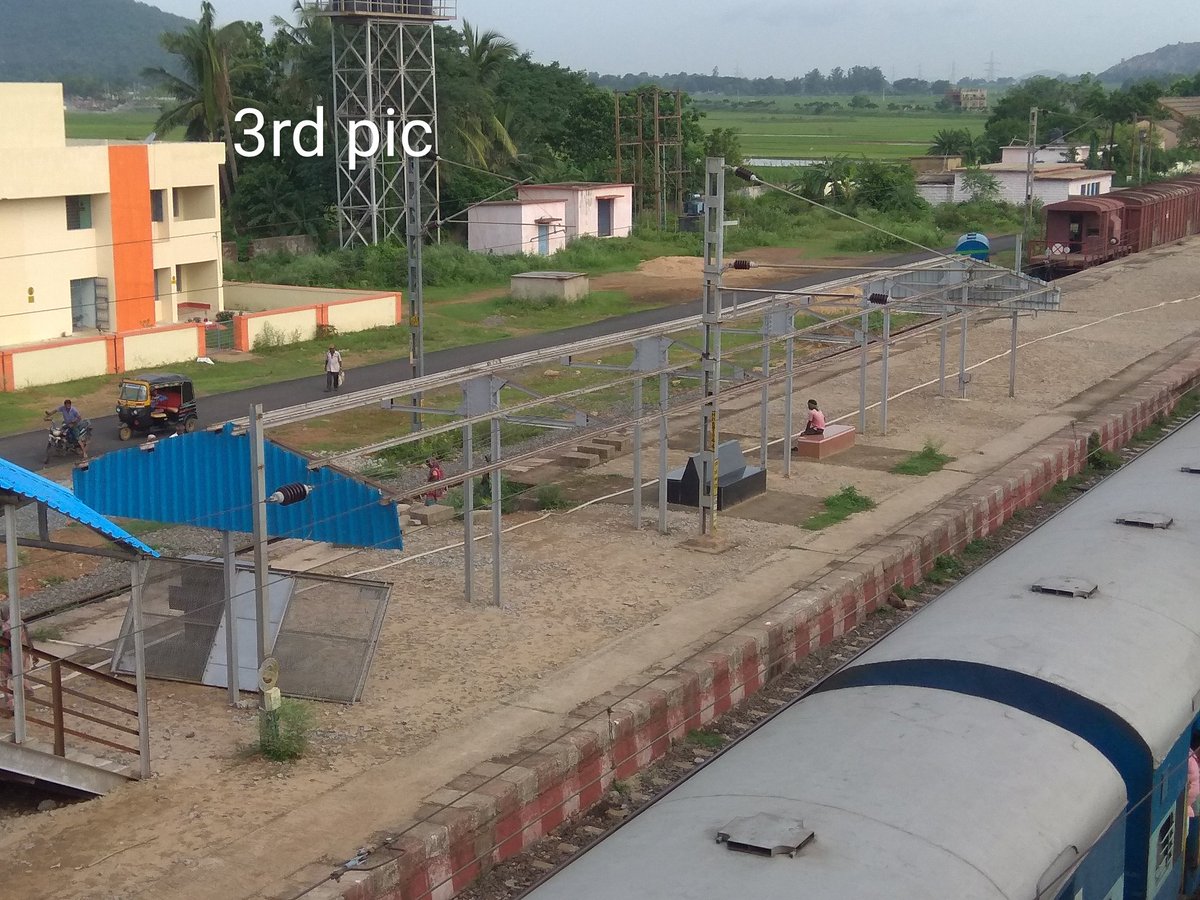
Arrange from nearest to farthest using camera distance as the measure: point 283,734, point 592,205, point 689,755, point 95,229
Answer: point 283,734, point 689,755, point 95,229, point 592,205

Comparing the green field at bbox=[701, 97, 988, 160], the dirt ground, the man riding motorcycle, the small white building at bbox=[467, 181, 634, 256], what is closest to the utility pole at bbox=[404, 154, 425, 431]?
the dirt ground

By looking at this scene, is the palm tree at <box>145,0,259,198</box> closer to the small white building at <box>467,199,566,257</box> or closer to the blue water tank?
the small white building at <box>467,199,566,257</box>

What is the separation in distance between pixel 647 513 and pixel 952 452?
5.90 m

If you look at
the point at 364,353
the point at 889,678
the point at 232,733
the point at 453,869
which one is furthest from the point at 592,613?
the point at 364,353

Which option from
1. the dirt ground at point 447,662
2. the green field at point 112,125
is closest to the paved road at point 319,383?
the dirt ground at point 447,662

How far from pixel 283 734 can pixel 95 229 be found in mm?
25986

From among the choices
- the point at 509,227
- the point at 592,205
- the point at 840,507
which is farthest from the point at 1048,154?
the point at 840,507

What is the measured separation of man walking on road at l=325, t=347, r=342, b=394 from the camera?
1113 inches

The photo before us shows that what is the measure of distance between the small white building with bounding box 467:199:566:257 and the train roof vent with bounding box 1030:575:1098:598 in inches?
1587

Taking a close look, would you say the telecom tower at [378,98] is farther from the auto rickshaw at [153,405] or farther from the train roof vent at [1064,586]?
the train roof vent at [1064,586]

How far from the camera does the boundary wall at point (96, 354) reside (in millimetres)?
28484

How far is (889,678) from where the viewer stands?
7.57 metres

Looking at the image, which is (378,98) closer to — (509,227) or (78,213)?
(509,227)

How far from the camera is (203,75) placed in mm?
46656
